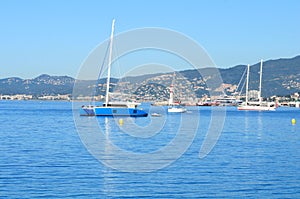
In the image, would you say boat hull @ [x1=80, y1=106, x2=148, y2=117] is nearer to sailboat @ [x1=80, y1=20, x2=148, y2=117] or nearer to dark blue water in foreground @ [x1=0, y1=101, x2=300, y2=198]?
sailboat @ [x1=80, y1=20, x2=148, y2=117]

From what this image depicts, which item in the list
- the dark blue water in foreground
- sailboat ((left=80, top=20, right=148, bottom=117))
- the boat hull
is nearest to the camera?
the dark blue water in foreground

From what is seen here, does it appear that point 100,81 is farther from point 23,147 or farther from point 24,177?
point 24,177

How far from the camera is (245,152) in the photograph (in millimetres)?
36188

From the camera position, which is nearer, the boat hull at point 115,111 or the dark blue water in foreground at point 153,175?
the dark blue water in foreground at point 153,175

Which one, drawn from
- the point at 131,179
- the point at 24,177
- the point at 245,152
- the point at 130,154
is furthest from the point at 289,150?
the point at 24,177

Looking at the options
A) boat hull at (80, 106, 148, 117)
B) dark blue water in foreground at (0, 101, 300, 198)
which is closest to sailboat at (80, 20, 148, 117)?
boat hull at (80, 106, 148, 117)

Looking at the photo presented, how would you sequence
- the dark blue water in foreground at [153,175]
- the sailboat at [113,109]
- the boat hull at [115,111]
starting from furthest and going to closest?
1. the boat hull at [115,111]
2. the sailboat at [113,109]
3. the dark blue water in foreground at [153,175]

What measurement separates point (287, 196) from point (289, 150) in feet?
54.5

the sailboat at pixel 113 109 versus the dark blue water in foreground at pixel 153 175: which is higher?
the sailboat at pixel 113 109

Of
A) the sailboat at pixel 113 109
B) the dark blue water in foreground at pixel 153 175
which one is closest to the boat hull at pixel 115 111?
the sailboat at pixel 113 109

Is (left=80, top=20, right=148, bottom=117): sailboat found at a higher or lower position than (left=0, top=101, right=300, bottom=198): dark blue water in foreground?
higher

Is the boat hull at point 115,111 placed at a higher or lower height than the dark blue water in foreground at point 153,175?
higher

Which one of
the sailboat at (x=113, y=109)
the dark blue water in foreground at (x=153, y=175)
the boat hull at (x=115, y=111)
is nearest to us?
the dark blue water in foreground at (x=153, y=175)

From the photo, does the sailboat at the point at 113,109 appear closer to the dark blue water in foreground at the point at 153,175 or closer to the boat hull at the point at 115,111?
the boat hull at the point at 115,111
